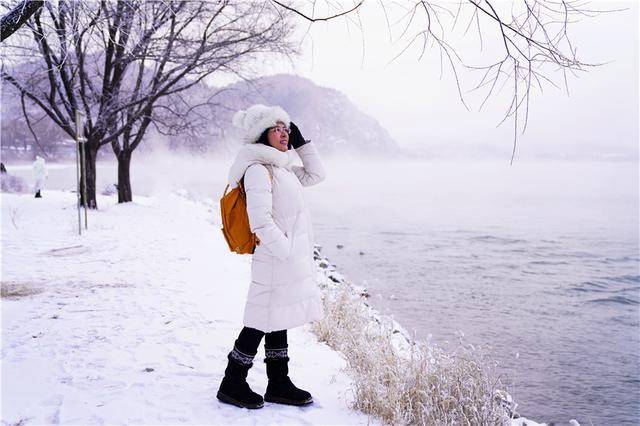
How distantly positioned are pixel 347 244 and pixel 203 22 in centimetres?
827

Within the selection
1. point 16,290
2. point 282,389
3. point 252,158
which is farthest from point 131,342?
point 16,290

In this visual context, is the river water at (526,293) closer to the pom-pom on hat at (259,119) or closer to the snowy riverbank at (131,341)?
the snowy riverbank at (131,341)

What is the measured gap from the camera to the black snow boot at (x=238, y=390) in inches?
141

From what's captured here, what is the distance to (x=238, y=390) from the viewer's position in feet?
11.8

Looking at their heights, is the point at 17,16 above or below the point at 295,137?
above

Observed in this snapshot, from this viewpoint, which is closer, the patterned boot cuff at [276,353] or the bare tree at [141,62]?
the patterned boot cuff at [276,353]

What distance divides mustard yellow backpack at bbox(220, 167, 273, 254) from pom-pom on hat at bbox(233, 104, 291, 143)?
0.30 meters

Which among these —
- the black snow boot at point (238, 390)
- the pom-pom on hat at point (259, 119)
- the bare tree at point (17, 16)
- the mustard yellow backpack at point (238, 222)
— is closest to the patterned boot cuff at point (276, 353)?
the black snow boot at point (238, 390)

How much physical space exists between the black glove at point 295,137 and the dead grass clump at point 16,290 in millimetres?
4614

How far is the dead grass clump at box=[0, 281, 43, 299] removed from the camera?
6352 millimetres

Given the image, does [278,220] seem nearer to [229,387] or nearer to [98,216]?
[229,387]

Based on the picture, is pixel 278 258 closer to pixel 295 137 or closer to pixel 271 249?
pixel 271 249

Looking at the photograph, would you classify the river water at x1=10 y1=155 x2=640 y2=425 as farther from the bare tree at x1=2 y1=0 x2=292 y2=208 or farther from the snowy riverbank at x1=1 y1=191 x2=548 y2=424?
the bare tree at x1=2 y1=0 x2=292 y2=208

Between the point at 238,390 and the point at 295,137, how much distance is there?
75.6 inches
